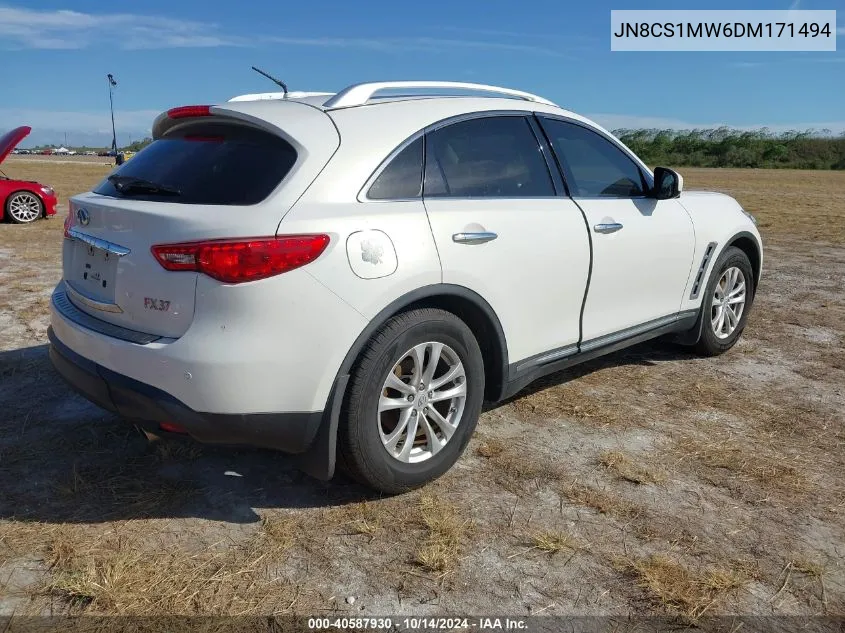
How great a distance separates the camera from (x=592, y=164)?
4117mm

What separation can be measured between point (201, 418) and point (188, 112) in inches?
55.1

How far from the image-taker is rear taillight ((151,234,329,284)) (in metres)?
2.55

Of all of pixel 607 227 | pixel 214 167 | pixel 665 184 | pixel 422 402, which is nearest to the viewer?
pixel 214 167

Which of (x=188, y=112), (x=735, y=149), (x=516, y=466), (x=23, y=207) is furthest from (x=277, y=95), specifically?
(x=735, y=149)

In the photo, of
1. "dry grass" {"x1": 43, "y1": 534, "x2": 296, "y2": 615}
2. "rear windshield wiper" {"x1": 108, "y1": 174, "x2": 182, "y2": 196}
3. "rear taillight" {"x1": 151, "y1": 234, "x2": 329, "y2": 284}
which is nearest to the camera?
"dry grass" {"x1": 43, "y1": 534, "x2": 296, "y2": 615}

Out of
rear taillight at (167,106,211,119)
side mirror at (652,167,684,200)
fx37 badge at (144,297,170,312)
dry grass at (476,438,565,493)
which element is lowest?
dry grass at (476,438,565,493)

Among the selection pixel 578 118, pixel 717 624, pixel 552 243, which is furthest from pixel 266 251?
pixel 578 118

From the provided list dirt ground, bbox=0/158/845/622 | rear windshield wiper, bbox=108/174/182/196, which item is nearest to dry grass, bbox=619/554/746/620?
dirt ground, bbox=0/158/845/622

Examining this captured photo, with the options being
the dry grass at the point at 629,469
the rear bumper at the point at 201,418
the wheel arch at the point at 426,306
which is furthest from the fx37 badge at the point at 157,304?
the dry grass at the point at 629,469

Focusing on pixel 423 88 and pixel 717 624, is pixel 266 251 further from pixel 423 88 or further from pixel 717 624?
pixel 717 624

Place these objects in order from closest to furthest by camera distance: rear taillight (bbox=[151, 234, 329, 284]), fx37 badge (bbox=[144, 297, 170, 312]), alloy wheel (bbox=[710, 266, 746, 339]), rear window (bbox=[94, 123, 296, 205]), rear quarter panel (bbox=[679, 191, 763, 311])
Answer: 1. rear taillight (bbox=[151, 234, 329, 284])
2. fx37 badge (bbox=[144, 297, 170, 312])
3. rear window (bbox=[94, 123, 296, 205])
4. rear quarter panel (bbox=[679, 191, 763, 311])
5. alloy wheel (bbox=[710, 266, 746, 339])

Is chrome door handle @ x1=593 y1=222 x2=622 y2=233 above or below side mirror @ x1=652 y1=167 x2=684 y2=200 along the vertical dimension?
below

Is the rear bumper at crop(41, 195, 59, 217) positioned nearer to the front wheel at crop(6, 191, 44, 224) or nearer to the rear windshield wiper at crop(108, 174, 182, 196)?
the front wheel at crop(6, 191, 44, 224)

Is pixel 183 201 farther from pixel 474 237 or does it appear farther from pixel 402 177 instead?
pixel 474 237
